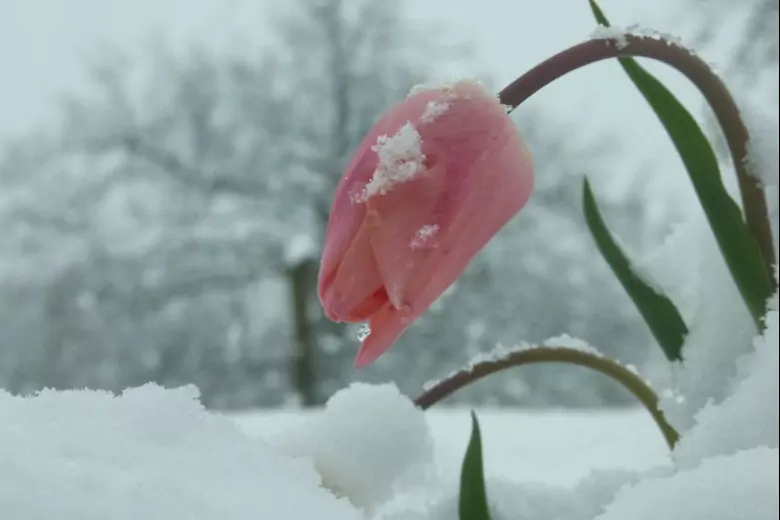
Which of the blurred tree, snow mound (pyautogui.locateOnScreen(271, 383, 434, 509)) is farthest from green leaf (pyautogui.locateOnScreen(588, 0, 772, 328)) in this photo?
the blurred tree

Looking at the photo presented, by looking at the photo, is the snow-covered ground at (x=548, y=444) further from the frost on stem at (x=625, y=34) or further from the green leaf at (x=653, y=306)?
the frost on stem at (x=625, y=34)

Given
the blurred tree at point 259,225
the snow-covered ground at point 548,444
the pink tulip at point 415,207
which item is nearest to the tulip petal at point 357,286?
the pink tulip at point 415,207

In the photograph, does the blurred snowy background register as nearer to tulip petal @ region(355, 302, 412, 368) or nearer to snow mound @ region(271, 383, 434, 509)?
snow mound @ region(271, 383, 434, 509)

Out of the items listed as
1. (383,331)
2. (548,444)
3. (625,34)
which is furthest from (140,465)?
(548,444)

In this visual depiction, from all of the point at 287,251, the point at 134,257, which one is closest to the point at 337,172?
the point at 287,251

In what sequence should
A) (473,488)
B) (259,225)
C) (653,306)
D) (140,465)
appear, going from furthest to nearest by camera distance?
(259,225) < (653,306) < (473,488) < (140,465)

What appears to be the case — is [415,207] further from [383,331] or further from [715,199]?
[715,199]

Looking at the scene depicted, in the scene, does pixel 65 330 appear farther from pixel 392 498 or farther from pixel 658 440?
pixel 392 498
